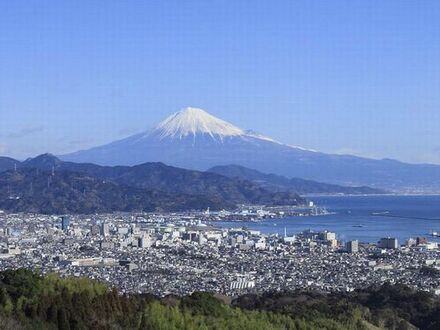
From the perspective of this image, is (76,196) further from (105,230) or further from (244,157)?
(244,157)

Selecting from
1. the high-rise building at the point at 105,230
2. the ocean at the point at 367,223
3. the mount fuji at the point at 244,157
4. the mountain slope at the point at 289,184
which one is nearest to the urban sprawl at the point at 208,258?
the high-rise building at the point at 105,230

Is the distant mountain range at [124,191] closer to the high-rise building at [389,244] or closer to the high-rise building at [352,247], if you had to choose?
the high-rise building at [352,247]

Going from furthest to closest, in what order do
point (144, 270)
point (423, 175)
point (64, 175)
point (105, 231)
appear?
1. point (423, 175)
2. point (64, 175)
3. point (105, 231)
4. point (144, 270)

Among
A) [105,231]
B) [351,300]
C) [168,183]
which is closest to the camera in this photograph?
[351,300]

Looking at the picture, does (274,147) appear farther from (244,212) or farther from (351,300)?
(351,300)

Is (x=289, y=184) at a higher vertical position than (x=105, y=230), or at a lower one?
higher

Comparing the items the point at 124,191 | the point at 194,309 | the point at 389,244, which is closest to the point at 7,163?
the point at 124,191

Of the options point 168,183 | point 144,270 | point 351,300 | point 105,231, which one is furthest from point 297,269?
point 168,183
